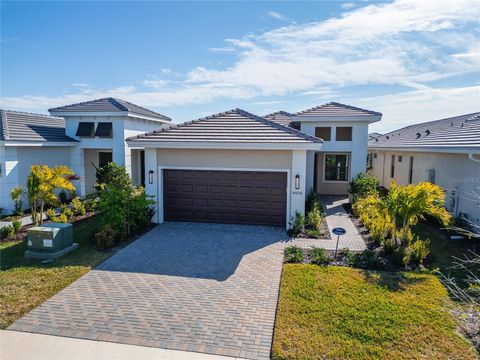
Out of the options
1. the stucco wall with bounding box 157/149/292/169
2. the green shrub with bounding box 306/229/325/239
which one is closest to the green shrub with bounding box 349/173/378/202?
the green shrub with bounding box 306/229/325/239

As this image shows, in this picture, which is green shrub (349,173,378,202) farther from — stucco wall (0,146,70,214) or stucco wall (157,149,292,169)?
stucco wall (0,146,70,214)

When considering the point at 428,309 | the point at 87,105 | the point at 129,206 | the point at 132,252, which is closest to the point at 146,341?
the point at 132,252

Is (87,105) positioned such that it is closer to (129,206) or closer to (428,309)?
(129,206)

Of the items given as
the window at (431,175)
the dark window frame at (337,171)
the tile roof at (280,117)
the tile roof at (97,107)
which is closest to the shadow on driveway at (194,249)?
the window at (431,175)

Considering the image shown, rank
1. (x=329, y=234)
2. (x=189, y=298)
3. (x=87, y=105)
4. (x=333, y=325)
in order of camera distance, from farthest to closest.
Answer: (x=87, y=105) < (x=329, y=234) < (x=189, y=298) < (x=333, y=325)

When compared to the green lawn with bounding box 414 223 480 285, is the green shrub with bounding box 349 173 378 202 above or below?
above

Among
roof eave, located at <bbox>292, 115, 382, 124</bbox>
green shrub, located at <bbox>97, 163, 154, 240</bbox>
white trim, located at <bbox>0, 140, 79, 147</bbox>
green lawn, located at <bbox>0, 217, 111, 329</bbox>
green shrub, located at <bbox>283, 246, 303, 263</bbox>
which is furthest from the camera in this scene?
roof eave, located at <bbox>292, 115, 382, 124</bbox>
